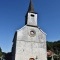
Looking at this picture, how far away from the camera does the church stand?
2977 centimetres

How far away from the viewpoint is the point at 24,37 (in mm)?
30891

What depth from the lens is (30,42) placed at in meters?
30.9

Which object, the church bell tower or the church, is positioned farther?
the church bell tower

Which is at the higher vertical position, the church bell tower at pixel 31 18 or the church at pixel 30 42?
the church bell tower at pixel 31 18

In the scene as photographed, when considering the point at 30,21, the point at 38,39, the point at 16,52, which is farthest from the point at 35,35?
the point at 16,52

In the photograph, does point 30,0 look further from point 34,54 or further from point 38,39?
point 34,54

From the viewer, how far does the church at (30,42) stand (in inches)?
1172

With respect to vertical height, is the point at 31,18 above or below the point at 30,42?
above

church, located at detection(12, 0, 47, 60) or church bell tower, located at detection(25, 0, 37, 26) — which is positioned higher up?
church bell tower, located at detection(25, 0, 37, 26)

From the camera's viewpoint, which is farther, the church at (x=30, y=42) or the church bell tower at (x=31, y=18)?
the church bell tower at (x=31, y=18)

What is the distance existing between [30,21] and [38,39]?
4492mm

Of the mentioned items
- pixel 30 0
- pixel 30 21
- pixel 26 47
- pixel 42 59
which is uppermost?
pixel 30 0

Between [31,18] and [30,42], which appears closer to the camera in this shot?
[30,42]

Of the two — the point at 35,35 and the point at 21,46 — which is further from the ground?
the point at 35,35
